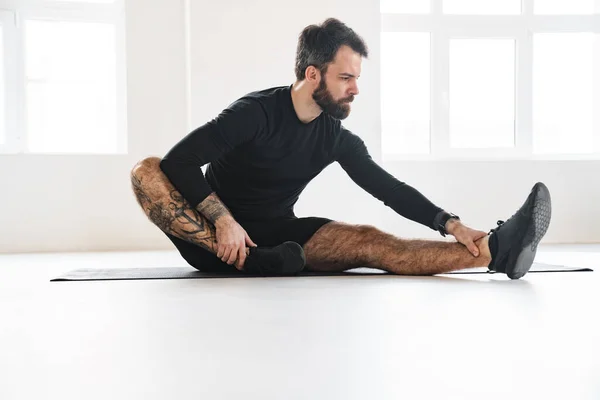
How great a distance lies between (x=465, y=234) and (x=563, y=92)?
149 inches

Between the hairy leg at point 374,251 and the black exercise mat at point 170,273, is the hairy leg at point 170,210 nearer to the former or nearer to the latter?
the black exercise mat at point 170,273

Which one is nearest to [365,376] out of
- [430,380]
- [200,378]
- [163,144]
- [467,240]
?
[430,380]

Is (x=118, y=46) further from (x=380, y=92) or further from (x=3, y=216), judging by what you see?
(x=380, y=92)

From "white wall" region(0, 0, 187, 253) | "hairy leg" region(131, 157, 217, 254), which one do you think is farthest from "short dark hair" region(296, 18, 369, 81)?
"white wall" region(0, 0, 187, 253)

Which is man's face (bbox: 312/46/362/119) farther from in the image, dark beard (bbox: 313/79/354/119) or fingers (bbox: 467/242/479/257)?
fingers (bbox: 467/242/479/257)

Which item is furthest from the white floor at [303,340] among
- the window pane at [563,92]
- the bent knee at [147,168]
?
the window pane at [563,92]

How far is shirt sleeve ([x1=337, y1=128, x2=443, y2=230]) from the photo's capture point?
2678 millimetres

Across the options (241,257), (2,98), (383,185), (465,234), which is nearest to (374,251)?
(383,185)

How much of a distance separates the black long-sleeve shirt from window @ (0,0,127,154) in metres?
2.74

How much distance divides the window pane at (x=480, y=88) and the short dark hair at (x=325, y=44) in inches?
123

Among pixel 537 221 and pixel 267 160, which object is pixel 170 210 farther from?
pixel 537 221

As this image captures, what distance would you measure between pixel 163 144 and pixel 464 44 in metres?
2.54

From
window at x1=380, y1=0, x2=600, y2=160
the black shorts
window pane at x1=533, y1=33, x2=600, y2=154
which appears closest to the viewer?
the black shorts

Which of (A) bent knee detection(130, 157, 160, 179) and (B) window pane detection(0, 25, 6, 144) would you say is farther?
(B) window pane detection(0, 25, 6, 144)
